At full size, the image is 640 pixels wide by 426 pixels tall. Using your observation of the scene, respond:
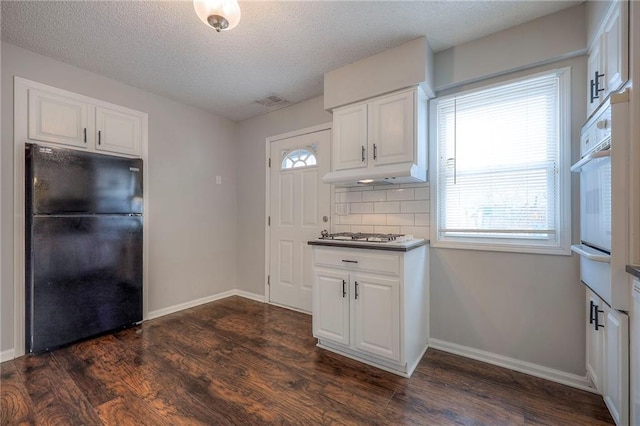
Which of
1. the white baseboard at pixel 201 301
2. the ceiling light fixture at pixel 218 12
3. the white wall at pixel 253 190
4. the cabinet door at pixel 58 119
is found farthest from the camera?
the white wall at pixel 253 190

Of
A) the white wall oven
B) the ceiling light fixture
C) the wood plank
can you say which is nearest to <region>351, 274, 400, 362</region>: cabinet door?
the white wall oven

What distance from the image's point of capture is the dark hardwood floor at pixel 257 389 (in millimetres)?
1595

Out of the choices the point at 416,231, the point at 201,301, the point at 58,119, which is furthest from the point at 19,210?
the point at 416,231

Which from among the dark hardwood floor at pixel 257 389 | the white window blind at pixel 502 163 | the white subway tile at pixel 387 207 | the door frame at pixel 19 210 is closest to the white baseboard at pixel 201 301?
the dark hardwood floor at pixel 257 389

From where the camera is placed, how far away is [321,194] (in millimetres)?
3271

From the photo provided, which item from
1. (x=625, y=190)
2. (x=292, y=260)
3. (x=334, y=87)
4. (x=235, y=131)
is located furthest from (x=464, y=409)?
(x=235, y=131)

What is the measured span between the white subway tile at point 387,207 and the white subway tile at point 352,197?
213 mm

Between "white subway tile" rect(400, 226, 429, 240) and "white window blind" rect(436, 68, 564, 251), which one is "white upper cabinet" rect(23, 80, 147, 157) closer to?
"white subway tile" rect(400, 226, 429, 240)

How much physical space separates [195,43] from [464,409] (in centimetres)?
320

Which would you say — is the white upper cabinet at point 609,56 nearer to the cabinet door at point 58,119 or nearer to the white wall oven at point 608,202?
the white wall oven at point 608,202

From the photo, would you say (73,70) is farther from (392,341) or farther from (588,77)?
(588,77)

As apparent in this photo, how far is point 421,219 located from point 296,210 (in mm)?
1544

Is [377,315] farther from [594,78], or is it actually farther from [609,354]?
[594,78]

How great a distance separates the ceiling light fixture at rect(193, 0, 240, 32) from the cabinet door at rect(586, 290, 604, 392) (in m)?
2.67
